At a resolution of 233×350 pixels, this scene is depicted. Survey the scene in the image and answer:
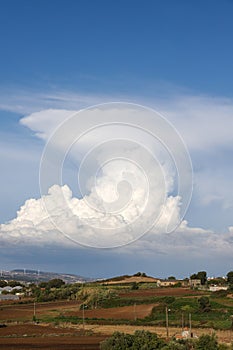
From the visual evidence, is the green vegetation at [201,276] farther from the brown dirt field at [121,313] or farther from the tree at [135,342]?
the tree at [135,342]

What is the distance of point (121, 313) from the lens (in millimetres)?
95062

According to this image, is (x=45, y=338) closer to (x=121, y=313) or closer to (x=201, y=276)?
(x=121, y=313)

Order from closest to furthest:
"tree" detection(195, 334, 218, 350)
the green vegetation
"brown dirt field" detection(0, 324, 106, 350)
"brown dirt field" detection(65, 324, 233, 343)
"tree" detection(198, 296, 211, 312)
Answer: "tree" detection(195, 334, 218, 350), "brown dirt field" detection(0, 324, 106, 350), "brown dirt field" detection(65, 324, 233, 343), "tree" detection(198, 296, 211, 312), the green vegetation

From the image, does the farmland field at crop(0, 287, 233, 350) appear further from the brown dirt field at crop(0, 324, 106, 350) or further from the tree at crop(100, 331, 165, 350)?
the tree at crop(100, 331, 165, 350)

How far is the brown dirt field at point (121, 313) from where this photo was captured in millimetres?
89275

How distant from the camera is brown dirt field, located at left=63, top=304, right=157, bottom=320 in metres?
89.3

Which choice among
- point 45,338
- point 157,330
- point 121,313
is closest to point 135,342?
point 45,338

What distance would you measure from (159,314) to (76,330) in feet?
74.1

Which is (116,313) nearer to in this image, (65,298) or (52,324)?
(52,324)

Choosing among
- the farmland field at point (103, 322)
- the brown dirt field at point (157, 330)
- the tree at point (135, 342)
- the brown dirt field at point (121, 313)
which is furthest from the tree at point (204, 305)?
the tree at point (135, 342)

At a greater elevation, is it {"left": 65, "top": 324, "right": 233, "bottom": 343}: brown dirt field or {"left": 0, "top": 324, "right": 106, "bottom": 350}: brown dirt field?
{"left": 65, "top": 324, "right": 233, "bottom": 343}: brown dirt field

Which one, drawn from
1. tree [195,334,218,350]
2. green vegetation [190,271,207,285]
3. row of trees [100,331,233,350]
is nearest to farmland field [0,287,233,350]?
row of trees [100,331,233,350]

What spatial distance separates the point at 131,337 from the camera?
42.2m

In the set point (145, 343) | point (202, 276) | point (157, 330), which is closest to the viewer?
point (145, 343)
